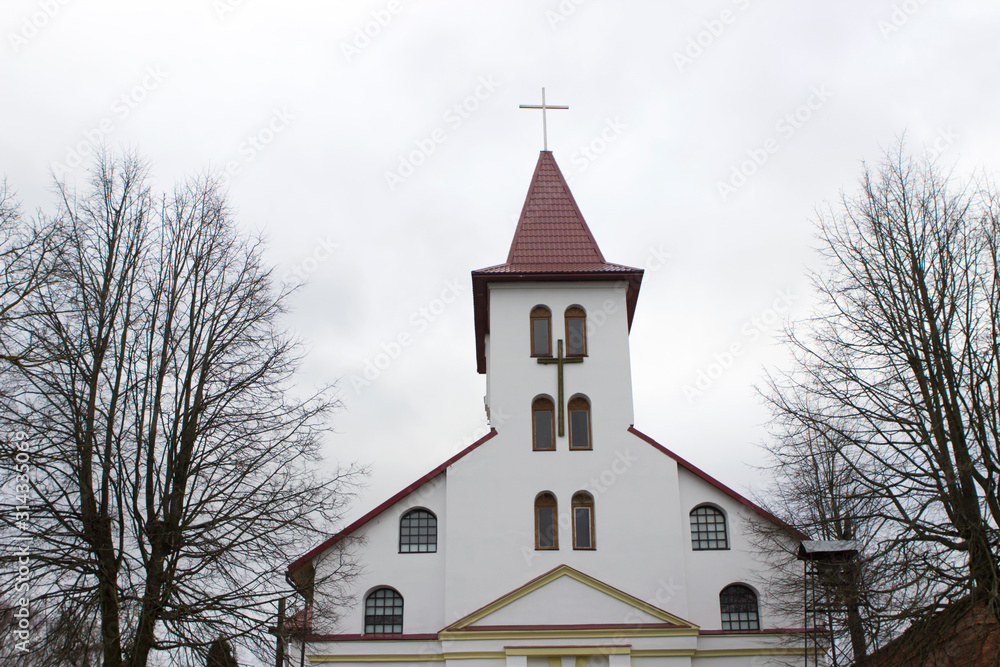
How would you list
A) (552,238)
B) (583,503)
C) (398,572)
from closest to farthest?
1. (398,572)
2. (583,503)
3. (552,238)

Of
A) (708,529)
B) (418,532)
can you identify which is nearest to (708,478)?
(708,529)

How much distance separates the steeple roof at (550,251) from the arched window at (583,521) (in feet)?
21.4

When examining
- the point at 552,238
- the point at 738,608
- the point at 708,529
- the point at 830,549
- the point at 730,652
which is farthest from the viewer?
the point at 552,238

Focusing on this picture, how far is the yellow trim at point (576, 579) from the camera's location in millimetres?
21562

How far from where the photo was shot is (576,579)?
2198 centimetres

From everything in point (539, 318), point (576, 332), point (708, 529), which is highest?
point (539, 318)

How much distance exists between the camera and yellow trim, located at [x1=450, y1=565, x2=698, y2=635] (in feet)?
70.7

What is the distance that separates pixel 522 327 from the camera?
26.2 m

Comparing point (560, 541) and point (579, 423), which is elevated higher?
point (579, 423)

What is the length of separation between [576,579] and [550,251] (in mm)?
10149

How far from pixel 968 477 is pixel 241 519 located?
11.6m

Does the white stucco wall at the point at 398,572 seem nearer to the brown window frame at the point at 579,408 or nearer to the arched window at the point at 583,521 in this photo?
the arched window at the point at 583,521

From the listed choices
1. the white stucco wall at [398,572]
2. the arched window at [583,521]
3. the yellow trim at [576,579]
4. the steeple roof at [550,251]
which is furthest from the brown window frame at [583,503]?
the steeple roof at [550,251]

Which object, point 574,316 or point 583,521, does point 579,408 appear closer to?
point 574,316
